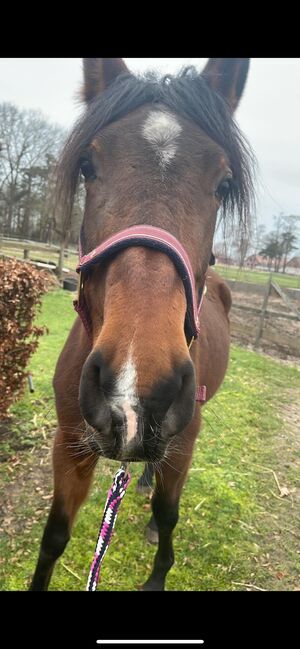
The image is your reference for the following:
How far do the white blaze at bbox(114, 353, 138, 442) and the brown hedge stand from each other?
335 cm

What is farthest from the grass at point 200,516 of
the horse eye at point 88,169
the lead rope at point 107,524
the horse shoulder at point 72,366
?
the horse eye at point 88,169

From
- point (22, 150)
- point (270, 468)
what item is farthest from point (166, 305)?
point (22, 150)

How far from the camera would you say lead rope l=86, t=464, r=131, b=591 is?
1908mm

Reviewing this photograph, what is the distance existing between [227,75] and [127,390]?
1817mm

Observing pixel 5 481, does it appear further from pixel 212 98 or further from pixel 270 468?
pixel 212 98

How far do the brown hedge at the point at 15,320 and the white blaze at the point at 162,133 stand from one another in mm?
2899

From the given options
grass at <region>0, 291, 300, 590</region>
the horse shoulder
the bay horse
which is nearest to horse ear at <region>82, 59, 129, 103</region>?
the bay horse

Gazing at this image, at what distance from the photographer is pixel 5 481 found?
12.5 ft

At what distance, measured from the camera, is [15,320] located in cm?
442

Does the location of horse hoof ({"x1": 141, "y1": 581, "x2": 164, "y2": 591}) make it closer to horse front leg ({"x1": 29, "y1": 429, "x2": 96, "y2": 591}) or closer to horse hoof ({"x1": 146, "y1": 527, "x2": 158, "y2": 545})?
horse hoof ({"x1": 146, "y1": 527, "x2": 158, "y2": 545})
